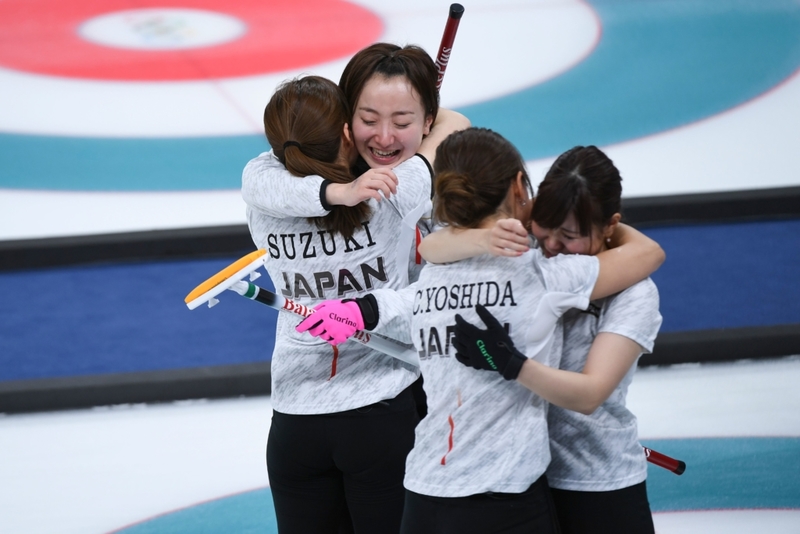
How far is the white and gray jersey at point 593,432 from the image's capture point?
5.40 feet

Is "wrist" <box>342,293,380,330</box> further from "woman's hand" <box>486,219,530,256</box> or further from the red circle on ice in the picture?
the red circle on ice

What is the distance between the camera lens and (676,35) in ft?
22.8

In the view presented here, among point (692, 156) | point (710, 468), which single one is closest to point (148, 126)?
point (692, 156)

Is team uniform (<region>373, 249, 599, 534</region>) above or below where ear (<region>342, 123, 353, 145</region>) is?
below

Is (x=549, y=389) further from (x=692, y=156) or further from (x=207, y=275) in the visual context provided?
(x=692, y=156)

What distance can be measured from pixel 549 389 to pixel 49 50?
6.61 meters

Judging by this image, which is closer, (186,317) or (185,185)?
(186,317)

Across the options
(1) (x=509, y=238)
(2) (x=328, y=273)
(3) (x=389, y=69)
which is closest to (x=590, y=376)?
(1) (x=509, y=238)

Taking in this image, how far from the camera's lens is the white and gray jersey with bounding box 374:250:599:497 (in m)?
1.54

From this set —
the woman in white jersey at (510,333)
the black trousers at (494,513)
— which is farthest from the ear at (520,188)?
the black trousers at (494,513)

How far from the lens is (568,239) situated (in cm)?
166

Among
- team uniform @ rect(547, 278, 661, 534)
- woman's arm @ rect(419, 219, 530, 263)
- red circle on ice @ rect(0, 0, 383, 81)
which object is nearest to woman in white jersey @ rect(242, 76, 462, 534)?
woman's arm @ rect(419, 219, 530, 263)

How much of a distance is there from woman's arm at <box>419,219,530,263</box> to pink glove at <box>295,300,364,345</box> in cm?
22

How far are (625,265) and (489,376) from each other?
0.28 metres
